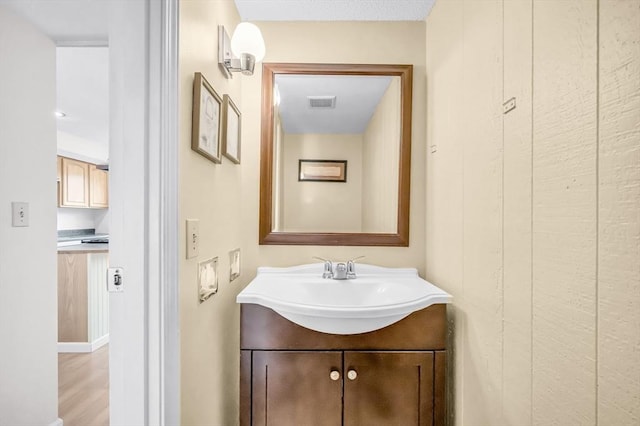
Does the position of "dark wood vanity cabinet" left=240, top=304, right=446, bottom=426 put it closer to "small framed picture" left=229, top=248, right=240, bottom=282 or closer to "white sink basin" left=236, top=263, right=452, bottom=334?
"white sink basin" left=236, top=263, right=452, bottom=334

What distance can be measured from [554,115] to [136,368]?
125cm

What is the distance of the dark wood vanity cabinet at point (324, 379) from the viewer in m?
1.25

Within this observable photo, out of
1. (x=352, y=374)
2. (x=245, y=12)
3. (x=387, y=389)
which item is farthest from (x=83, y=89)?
(x=387, y=389)

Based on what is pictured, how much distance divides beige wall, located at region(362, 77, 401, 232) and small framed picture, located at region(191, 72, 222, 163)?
79 cm

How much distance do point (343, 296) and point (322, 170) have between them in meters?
0.66

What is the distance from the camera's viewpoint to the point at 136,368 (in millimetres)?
855

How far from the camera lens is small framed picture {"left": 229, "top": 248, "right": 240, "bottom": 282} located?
148cm

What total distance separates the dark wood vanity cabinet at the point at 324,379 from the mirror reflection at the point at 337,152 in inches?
23.8

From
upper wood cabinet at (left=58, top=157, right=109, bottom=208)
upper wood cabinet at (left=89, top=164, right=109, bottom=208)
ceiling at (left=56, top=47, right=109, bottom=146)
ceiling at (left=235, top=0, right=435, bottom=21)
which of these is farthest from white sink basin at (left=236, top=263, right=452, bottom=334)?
upper wood cabinet at (left=89, top=164, right=109, bottom=208)

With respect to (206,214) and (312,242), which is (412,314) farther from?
(206,214)

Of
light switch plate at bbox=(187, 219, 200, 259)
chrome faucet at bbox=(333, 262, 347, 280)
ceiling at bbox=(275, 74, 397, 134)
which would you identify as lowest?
chrome faucet at bbox=(333, 262, 347, 280)

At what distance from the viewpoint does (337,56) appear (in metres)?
1.70

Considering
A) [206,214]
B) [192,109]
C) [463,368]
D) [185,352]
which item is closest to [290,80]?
[192,109]

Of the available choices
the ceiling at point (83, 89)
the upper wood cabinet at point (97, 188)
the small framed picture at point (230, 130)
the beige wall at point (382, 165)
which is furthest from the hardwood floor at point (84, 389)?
the upper wood cabinet at point (97, 188)
